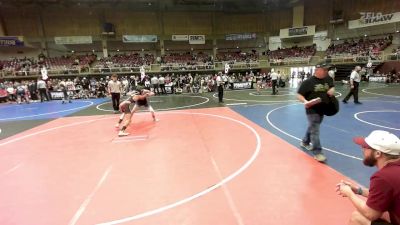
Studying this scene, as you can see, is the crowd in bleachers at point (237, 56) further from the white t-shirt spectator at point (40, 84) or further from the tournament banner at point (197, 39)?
the white t-shirt spectator at point (40, 84)

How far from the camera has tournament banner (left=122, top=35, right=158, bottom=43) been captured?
35.6m

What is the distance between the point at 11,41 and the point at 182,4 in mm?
22561

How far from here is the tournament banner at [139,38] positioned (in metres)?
35.6

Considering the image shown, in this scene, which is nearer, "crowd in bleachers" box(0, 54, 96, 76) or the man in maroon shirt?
the man in maroon shirt

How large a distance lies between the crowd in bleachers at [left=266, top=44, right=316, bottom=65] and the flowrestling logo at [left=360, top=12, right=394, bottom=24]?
6.37 metres

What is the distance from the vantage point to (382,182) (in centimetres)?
213

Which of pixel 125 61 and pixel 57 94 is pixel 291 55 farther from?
pixel 57 94

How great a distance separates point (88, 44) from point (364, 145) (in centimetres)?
3995

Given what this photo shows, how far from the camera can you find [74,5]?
35000 mm

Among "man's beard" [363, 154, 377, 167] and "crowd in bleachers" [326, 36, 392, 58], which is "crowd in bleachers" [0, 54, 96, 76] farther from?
"man's beard" [363, 154, 377, 167]

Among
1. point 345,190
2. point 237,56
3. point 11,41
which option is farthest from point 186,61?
point 345,190

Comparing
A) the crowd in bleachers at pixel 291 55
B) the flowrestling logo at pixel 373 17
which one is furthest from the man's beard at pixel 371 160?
the flowrestling logo at pixel 373 17

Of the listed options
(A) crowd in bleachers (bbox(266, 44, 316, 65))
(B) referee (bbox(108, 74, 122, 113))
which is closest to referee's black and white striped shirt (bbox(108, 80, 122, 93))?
(B) referee (bbox(108, 74, 122, 113))

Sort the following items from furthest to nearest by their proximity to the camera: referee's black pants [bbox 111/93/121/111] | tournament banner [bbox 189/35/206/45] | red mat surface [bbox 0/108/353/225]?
tournament banner [bbox 189/35/206/45] < referee's black pants [bbox 111/93/121/111] < red mat surface [bbox 0/108/353/225]
